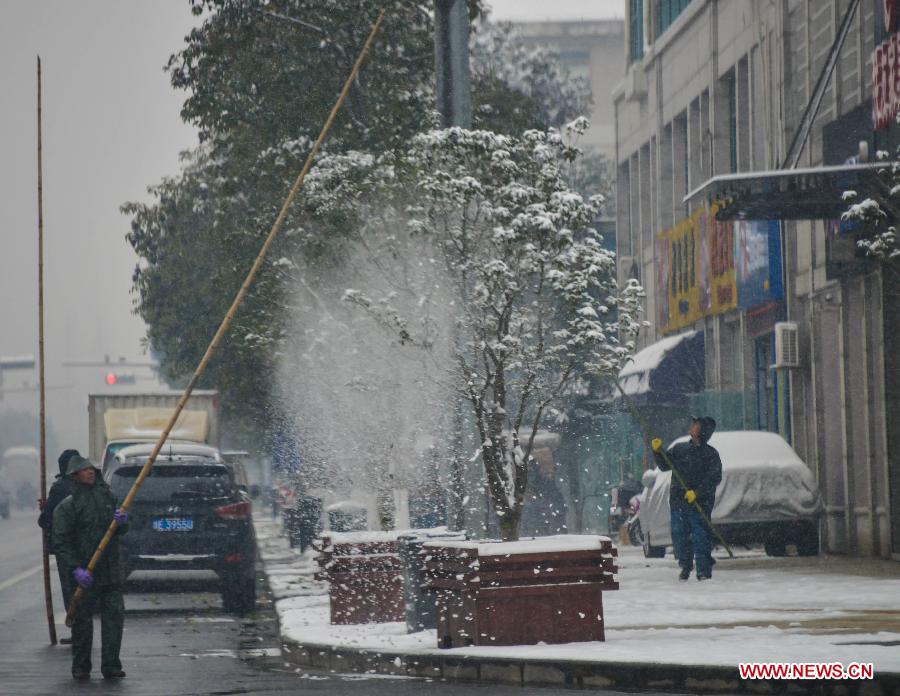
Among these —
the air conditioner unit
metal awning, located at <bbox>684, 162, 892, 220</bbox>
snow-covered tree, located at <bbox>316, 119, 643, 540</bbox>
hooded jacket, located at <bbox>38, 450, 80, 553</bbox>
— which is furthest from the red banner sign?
hooded jacket, located at <bbox>38, 450, 80, 553</bbox>

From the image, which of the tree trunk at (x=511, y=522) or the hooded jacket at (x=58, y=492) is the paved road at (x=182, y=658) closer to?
the hooded jacket at (x=58, y=492)

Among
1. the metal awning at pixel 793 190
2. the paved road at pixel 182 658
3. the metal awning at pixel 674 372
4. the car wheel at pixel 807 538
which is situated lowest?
Result: the paved road at pixel 182 658

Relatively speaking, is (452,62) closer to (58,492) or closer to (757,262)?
(58,492)

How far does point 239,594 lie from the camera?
20641 mm

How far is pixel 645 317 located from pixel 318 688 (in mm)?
28164

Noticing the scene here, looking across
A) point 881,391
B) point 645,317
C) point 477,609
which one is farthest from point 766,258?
point 477,609

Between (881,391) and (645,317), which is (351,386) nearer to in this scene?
(881,391)

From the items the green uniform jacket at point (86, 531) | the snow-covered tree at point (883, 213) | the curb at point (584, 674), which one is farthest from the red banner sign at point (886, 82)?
the green uniform jacket at point (86, 531)

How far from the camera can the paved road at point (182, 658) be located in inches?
487

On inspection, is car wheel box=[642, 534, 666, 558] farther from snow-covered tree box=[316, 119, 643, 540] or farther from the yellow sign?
the yellow sign

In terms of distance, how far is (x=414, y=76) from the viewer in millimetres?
31188

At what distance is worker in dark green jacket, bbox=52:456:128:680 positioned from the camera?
13594mm

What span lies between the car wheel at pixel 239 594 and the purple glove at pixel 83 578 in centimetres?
688

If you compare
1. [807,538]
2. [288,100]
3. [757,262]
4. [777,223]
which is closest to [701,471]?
[807,538]
